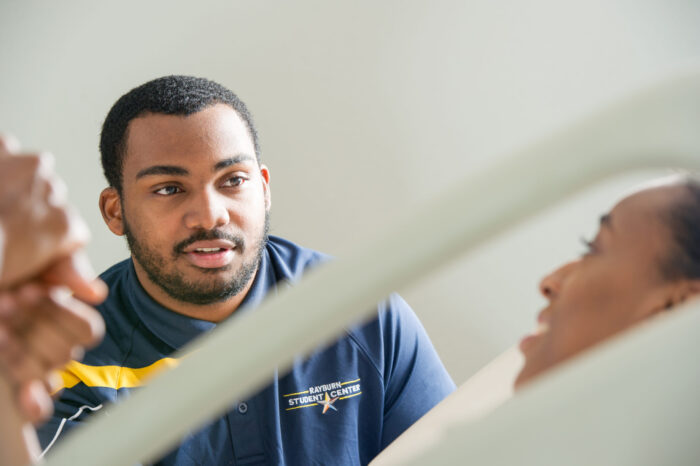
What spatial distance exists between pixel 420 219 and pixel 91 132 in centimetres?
143

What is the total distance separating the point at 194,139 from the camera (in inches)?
38.9

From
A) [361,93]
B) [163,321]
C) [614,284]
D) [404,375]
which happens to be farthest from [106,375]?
[361,93]

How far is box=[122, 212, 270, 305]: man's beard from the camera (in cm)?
101

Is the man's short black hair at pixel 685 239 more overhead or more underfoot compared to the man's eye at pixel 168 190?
more underfoot

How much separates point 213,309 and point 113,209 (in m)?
0.25

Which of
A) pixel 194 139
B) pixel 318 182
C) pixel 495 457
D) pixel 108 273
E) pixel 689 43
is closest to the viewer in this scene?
pixel 495 457

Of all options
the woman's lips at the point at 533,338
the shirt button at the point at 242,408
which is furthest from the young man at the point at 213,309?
the woman's lips at the point at 533,338

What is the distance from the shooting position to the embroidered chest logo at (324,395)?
998mm

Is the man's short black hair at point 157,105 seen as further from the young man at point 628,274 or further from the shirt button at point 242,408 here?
the young man at point 628,274

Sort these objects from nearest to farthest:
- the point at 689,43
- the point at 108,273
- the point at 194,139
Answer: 1. the point at 194,139
2. the point at 108,273
3. the point at 689,43

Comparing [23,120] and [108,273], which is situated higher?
[23,120]

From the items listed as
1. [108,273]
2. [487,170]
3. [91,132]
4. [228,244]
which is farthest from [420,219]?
[91,132]

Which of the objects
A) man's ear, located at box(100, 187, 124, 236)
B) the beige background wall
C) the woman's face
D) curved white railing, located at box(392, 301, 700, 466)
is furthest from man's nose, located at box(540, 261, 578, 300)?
the beige background wall

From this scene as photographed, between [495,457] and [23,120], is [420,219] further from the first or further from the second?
[23,120]
